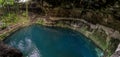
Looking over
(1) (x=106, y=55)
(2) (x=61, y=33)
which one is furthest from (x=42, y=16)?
(1) (x=106, y=55)

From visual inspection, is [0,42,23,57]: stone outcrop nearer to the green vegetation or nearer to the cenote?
the cenote

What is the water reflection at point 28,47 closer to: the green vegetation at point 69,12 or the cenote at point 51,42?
the cenote at point 51,42

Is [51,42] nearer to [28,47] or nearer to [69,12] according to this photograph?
[28,47]

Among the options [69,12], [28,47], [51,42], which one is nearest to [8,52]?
[28,47]

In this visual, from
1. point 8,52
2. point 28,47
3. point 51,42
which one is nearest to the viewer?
point 8,52

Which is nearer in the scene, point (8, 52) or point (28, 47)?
point (8, 52)

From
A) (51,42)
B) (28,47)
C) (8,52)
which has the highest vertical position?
(8,52)

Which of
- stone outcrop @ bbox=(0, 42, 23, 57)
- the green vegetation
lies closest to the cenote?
the green vegetation

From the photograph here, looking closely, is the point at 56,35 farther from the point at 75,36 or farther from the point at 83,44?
the point at 83,44
